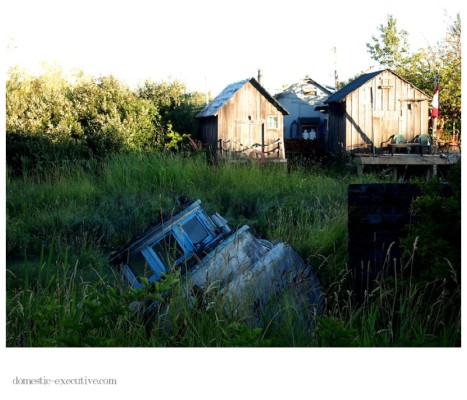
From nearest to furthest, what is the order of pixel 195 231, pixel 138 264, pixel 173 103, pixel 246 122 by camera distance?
1. pixel 138 264
2. pixel 195 231
3. pixel 246 122
4. pixel 173 103

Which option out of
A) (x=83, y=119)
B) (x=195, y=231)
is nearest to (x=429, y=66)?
(x=83, y=119)

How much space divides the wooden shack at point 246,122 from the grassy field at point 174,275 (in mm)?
4658

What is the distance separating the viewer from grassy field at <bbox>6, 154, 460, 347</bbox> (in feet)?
12.1

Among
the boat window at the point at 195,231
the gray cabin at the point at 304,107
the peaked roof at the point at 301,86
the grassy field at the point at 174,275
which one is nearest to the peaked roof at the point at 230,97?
the grassy field at the point at 174,275

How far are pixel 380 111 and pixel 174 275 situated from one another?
717 inches

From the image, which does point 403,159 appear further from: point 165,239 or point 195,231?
point 165,239

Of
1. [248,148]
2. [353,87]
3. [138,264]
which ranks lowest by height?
[138,264]

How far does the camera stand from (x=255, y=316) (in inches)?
176

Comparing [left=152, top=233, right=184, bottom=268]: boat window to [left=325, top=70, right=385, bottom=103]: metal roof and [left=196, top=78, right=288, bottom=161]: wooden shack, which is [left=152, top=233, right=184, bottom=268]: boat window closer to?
[left=196, top=78, right=288, bottom=161]: wooden shack

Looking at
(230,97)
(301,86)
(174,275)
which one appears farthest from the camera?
(301,86)

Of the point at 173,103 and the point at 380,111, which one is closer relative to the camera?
the point at 173,103

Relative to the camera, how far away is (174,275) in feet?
13.4

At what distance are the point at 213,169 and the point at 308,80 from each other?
55.8 feet
